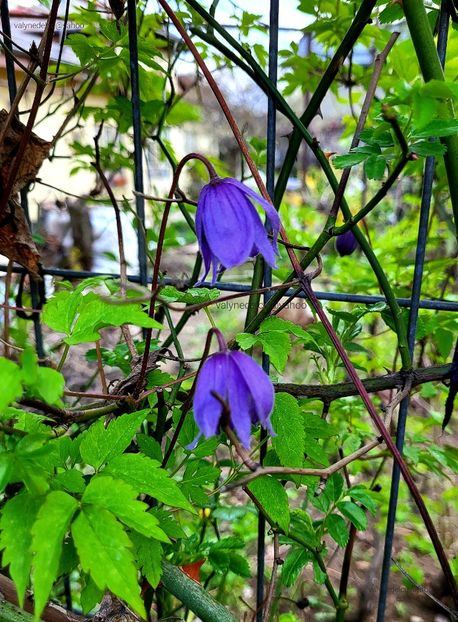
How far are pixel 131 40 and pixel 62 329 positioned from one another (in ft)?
1.74

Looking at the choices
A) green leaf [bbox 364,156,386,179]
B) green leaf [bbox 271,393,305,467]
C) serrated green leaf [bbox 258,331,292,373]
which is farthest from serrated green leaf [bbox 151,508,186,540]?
green leaf [bbox 364,156,386,179]

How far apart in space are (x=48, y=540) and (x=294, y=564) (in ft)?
1.98

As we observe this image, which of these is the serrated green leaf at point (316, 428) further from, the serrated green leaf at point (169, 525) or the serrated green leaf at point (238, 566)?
the serrated green leaf at point (238, 566)

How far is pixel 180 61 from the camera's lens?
1498mm

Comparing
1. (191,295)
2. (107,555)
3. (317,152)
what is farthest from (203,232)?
(107,555)

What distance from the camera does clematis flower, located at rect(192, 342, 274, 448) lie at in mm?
602

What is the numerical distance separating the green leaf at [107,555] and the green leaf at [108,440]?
11 cm

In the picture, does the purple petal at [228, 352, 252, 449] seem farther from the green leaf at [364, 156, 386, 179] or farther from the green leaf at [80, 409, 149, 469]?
the green leaf at [364, 156, 386, 179]

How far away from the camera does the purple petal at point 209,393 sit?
1.93ft

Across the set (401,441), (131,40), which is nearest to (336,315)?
(401,441)

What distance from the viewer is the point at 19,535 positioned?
1.79ft

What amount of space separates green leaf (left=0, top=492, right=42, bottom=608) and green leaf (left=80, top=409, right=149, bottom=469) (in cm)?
9

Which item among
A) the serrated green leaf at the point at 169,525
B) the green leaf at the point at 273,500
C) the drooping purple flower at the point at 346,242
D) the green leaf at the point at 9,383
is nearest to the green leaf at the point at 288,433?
the green leaf at the point at 273,500

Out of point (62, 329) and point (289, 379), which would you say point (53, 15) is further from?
point (289, 379)
